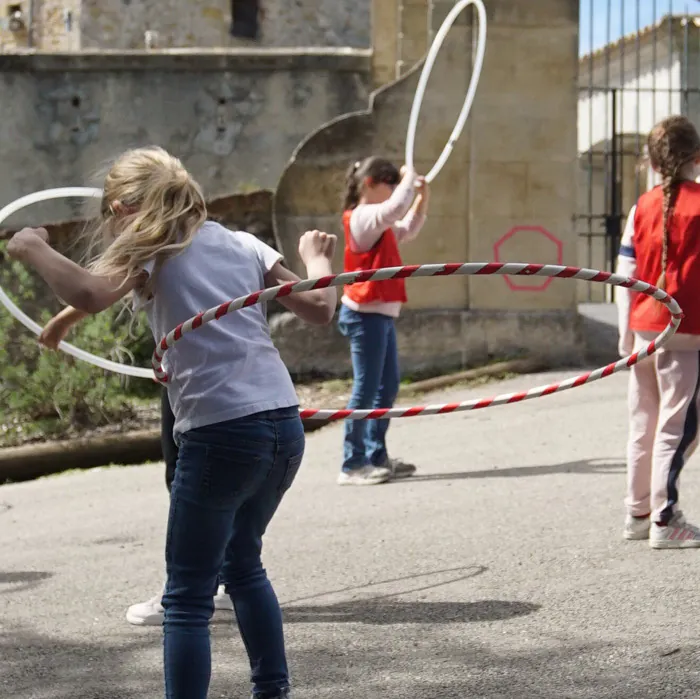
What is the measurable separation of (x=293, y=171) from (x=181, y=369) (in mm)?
9075

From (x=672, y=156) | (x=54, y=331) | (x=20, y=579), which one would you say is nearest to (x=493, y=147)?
(x=672, y=156)

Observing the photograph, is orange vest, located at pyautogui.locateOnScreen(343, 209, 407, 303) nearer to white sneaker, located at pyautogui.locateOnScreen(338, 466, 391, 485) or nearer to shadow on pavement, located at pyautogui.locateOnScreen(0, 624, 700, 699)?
white sneaker, located at pyautogui.locateOnScreen(338, 466, 391, 485)

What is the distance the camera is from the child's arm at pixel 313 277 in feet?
12.6

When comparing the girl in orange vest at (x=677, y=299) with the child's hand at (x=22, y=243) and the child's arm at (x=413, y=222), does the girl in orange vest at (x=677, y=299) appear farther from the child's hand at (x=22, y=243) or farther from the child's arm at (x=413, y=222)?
the child's hand at (x=22, y=243)

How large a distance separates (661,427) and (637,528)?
1.71 ft

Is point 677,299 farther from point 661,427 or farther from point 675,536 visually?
point 675,536

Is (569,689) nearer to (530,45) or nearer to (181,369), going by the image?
(181,369)

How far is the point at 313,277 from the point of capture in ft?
12.6

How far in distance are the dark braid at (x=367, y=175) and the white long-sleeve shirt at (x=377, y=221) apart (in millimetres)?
126

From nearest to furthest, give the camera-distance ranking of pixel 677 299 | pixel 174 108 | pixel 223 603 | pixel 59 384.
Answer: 1. pixel 223 603
2. pixel 677 299
3. pixel 59 384
4. pixel 174 108

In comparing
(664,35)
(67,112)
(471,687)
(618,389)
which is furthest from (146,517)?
(664,35)

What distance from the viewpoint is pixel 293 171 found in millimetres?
12602

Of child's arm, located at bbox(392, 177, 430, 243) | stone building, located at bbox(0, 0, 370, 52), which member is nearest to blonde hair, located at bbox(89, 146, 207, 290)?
child's arm, located at bbox(392, 177, 430, 243)

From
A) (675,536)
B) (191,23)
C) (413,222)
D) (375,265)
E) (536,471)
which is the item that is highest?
(191,23)
